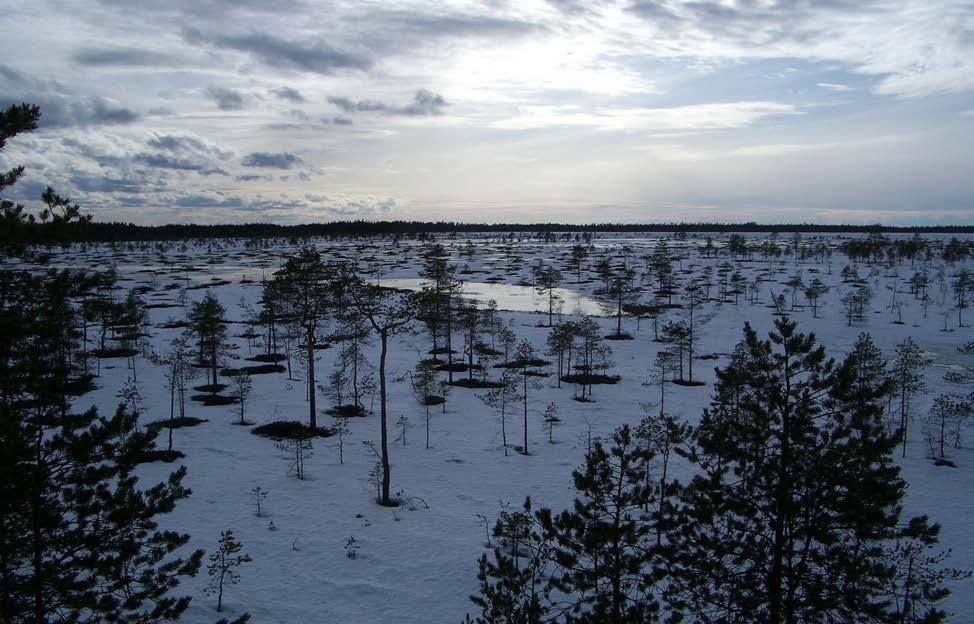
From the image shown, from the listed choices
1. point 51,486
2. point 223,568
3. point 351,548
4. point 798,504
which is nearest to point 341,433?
point 351,548

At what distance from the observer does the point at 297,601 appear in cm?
1658

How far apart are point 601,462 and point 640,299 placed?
80.7m

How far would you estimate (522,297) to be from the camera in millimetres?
96000

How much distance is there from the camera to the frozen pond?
83875 millimetres

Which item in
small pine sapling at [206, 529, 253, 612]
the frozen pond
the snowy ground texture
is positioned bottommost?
the snowy ground texture

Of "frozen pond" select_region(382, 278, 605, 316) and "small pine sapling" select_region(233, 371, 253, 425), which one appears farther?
"frozen pond" select_region(382, 278, 605, 316)

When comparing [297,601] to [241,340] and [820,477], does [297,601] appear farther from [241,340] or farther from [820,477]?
[241,340]

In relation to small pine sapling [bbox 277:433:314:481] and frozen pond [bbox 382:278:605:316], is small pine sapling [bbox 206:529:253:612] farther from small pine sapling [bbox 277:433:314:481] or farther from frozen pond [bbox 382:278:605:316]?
frozen pond [bbox 382:278:605:316]

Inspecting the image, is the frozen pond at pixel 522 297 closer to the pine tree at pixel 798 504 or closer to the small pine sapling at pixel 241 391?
the small pine sapling at pixel 241 391

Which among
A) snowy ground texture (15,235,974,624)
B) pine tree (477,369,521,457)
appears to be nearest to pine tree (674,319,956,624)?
snowy ground texture (15,235,974,624)

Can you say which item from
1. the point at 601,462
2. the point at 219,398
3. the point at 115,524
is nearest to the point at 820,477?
the point at 601,462

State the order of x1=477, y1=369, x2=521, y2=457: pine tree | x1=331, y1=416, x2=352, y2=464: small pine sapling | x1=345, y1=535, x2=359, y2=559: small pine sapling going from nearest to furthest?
x1=345, y1=535, x2=359, y2=559: small pine sapling → x1=331, y1=416, x2=352, y2=464: small pine sapling → x1=477, y1=369, x2=521, y2=457: pine tree

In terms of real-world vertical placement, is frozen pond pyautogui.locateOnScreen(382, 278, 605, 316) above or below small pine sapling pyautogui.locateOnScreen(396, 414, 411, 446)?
above

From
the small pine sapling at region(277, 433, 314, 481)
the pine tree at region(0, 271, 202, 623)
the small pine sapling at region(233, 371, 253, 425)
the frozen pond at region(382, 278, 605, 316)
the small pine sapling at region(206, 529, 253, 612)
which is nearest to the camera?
the pine tree at region(0, 271, 202, 623)
